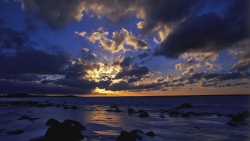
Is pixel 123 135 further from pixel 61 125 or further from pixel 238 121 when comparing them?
pixel 238 121

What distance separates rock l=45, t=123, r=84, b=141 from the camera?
13277 mm

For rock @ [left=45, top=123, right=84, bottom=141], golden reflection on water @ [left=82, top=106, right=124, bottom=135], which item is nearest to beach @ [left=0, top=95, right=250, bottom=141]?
golden reflection on water @ [left=82, top=106, right=124, bottom=135]

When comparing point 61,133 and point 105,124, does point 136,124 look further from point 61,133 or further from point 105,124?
point 61,133

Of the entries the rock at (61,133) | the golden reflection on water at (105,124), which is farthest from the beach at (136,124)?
the rock at (61,133)

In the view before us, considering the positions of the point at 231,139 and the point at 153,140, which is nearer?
the point at 153,140

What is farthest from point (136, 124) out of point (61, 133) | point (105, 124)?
point (61, 133)

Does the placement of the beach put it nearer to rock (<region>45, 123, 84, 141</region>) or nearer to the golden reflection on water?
the golden reflection on water

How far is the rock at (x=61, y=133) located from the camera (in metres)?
13.3

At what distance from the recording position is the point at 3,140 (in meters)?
14.3

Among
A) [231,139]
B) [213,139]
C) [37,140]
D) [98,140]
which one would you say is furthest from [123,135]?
[231,139]

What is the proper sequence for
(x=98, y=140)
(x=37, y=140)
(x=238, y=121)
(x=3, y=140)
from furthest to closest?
(x=238, y=121), (x=98, y=140), (x=3, y=140), (x=37, y=140)

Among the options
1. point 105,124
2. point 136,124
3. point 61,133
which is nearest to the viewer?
point 61,133

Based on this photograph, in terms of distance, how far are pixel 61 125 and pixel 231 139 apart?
46.8 ft

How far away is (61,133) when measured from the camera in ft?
44.7
